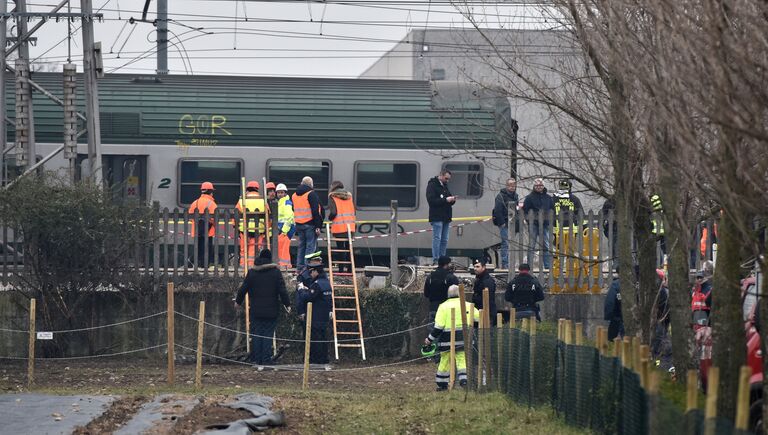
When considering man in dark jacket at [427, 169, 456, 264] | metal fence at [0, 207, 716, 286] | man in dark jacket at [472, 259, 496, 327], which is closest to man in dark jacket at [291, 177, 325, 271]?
metal fence at [0, 207, 716, 286]

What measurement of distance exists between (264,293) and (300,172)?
673 centimetres

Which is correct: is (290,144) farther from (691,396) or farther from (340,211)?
(691,396)

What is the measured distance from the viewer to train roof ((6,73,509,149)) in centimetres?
2628

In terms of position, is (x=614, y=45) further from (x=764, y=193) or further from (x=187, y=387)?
(x=187, y=387)

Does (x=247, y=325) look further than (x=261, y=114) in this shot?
No

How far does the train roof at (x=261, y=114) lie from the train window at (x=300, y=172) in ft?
1.27

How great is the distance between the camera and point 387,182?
26.8 meters

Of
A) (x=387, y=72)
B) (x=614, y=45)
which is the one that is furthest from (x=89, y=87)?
(x=387, y=72)

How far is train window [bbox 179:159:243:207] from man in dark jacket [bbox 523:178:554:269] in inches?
254

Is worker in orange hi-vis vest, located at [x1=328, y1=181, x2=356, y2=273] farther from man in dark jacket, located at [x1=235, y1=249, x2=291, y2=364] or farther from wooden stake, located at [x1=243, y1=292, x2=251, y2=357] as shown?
man in dark jacket, located at [x1=235, y1=249, x2=291, y2=364]

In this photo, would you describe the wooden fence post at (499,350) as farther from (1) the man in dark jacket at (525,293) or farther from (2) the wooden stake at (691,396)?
(2) the wooden stake at (691,396)

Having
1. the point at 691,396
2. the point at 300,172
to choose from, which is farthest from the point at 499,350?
the point at 300,172

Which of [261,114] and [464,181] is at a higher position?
[261,114]

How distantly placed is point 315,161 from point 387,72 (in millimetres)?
36697
